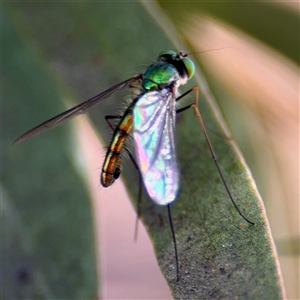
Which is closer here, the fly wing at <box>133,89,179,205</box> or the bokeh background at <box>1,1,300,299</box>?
the fly wing at <box>133,89,179,205</box>

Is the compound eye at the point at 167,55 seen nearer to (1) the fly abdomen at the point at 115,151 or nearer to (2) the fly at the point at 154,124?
(2) the fly at the point at 154,124

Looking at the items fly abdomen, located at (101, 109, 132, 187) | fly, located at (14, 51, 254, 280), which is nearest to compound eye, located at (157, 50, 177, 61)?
fly, located at (14, 51, 254, 280)

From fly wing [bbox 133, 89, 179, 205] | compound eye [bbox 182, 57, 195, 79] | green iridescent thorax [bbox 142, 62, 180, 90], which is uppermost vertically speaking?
green iridescent thorax [bbox 142, 62, 180, 90]

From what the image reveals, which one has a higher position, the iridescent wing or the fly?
the iridescent wing

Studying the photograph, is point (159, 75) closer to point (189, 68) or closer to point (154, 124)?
point (189, 68)

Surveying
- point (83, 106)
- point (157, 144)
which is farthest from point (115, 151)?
point (157, 144)

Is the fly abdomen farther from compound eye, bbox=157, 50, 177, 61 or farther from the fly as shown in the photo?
compound eye, bbox=157, 50, 177, 61
